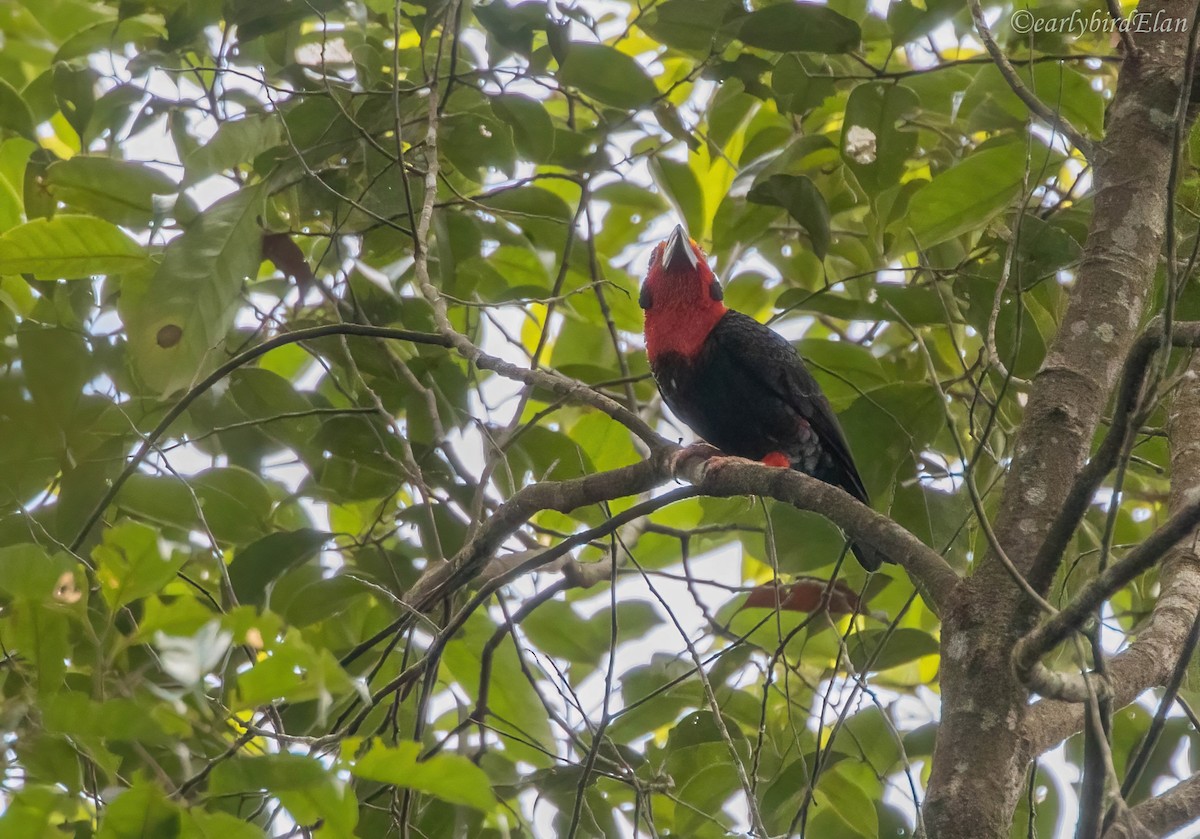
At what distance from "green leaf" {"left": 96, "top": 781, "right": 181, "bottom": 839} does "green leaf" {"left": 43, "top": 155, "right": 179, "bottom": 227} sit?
1768 millimetres

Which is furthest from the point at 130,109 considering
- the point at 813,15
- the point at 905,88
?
the point at 905,88

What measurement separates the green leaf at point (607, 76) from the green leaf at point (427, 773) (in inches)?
77.8

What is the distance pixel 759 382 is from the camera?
3.36 meters

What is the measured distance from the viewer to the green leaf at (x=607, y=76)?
266 cm

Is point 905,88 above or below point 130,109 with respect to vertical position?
above

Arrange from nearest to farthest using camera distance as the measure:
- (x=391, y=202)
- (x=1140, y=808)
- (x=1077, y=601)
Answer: (x=1077, y=601) < (x=1140, y=808) < (x=391, y=202)

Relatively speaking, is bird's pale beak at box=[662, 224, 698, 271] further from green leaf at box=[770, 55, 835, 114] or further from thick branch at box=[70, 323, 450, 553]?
thick branch at box=[70, 323, 450, 553]

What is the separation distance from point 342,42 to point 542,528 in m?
1.41

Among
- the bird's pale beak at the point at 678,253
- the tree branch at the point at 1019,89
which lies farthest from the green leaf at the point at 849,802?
the bird's pale beak at the point at 678,253

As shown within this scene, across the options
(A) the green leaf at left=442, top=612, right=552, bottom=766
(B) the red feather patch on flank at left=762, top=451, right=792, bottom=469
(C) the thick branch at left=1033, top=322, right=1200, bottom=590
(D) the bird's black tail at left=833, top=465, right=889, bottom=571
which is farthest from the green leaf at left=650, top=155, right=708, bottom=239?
(C) the thick branch at left=1033, top=322, right=1200, bottom=590

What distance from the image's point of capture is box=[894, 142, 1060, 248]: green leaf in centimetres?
233

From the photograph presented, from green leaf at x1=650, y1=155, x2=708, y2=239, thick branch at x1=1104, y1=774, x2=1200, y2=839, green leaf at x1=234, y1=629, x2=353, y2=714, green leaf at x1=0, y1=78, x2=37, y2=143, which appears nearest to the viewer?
green leaf at x1=234, y1=629, x2=353, y2=714

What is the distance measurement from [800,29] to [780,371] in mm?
1088

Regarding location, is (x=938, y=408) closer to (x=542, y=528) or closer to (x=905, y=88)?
(x=905, y=88)
